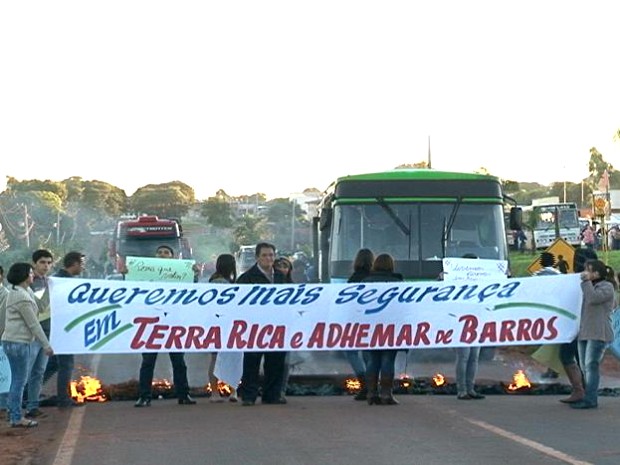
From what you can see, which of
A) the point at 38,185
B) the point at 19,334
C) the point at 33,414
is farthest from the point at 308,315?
the point at 38,185

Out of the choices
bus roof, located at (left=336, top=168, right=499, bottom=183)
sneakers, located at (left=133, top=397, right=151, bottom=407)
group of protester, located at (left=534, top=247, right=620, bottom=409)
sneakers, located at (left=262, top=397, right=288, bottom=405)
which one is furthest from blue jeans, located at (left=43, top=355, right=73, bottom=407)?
bus roof, located at (left=336, top=168, right=499, bottom=183)

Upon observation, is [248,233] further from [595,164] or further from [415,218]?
→ [595,164]

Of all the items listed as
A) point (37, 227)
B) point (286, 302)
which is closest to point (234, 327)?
point (286, 302)

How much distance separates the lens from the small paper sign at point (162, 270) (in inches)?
653

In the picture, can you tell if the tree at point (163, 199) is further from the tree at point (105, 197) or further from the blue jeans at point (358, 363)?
the blue jeans at point (358, 363)

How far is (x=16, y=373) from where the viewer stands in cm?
1275

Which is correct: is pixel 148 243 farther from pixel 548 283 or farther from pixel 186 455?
pixel 186 455

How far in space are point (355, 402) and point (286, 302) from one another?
4.71 ft

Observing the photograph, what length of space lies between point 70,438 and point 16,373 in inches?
50.1

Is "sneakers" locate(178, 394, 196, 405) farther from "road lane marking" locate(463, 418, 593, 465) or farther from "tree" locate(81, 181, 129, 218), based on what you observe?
"tree" locate(81, 181, 129, 218)

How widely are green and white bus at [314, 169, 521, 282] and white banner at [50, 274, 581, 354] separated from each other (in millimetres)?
4125

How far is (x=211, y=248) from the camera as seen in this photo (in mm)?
55406

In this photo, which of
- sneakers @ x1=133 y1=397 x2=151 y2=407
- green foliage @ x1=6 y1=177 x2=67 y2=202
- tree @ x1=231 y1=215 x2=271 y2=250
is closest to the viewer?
sneakers @ x1=133 y1=397 x2=151 y2=407

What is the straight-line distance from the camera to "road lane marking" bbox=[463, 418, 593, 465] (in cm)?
1014
